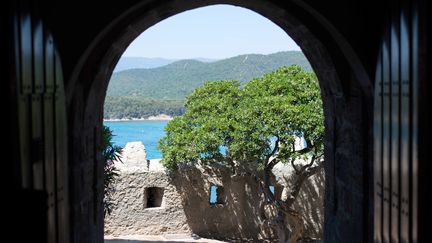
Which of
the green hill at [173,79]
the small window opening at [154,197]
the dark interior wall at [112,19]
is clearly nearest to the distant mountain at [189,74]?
the green hill at [173,79]

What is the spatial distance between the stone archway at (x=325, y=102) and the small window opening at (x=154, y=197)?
9983 mm

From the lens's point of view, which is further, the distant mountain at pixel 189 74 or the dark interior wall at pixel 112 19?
the distant mountain at pixel 189 74

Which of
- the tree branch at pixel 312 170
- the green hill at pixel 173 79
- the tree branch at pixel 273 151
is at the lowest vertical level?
the tree branch at pixel 312 170

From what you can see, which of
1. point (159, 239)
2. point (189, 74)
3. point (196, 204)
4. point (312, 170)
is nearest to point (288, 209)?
point (312, 170)

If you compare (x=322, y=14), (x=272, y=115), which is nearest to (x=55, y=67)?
(x=322, y=14)

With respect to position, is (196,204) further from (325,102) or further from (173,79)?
(173,79)

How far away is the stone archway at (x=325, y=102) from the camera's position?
4.67m

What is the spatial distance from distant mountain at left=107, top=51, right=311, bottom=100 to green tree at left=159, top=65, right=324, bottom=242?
39.9 m

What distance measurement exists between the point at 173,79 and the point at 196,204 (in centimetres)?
5025

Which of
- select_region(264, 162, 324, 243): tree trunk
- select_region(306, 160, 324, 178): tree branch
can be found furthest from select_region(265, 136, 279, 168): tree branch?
select_region(306, 160, 324, 178): tree branch

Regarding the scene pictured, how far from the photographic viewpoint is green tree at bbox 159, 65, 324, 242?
13.5 metres

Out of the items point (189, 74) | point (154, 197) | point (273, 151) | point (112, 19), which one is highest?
point (189, 74)

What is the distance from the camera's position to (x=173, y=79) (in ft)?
213

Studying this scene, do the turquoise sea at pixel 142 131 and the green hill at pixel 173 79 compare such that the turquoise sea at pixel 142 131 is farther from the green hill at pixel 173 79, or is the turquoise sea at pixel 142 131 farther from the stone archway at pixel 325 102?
the stone archway at pixel 325 102
